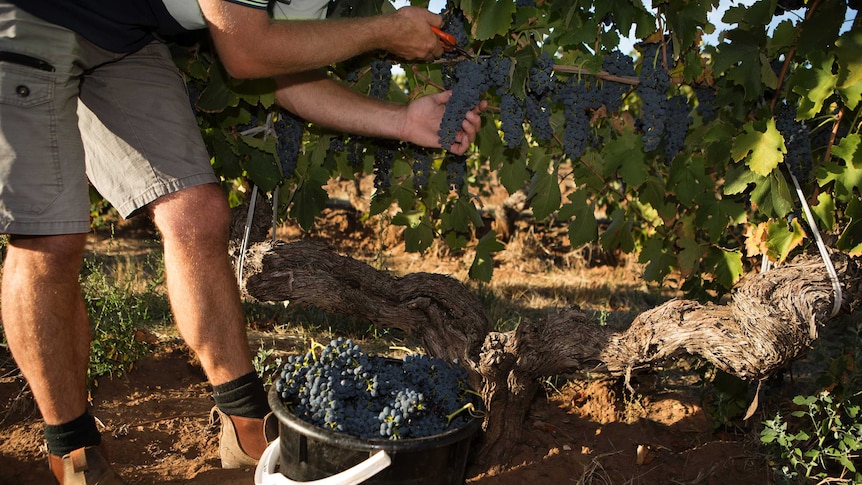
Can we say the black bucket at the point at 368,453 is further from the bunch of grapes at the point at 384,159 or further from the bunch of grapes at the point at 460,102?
the bunch of grapes at the point at 384,159

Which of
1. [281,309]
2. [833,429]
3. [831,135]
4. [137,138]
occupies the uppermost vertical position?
[831,135]

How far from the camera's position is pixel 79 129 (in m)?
2.40

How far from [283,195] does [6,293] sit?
1.45 meters

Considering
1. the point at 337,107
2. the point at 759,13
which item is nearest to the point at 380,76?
the point at 337,107

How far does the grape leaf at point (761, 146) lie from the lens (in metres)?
2.35

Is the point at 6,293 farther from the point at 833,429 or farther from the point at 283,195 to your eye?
the point at 833,429

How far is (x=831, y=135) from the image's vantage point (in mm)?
2521

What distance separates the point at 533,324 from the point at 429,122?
80 centimetres

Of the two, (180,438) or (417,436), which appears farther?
(180,438)

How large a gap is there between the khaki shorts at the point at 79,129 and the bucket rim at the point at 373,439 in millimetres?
842

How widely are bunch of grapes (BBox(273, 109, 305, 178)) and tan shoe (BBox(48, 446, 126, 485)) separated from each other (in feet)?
4.46

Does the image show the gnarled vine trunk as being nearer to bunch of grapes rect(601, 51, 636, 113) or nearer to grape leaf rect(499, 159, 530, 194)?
grape leaf rect(499, 159, 530, 194)

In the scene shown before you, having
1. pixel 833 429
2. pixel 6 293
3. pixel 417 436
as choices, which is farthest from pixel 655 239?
pixel 6 293

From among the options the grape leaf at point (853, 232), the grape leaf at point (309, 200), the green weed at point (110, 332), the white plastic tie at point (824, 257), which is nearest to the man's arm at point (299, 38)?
the grape leaf at point (309, 200)
